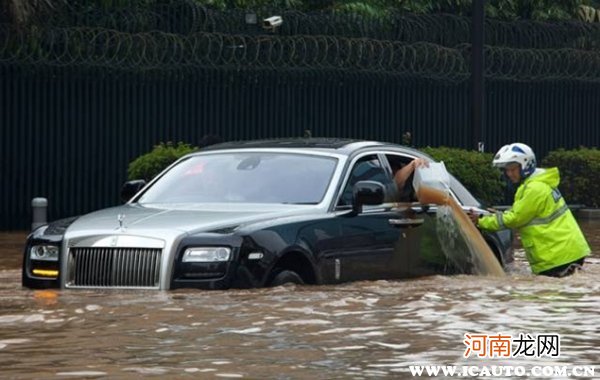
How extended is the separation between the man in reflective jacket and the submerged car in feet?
2.25

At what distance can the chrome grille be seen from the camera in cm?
1279

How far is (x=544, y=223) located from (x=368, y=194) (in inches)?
72.0

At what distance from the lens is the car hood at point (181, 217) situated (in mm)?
12961

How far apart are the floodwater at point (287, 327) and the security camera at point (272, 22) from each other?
1188 centimetres

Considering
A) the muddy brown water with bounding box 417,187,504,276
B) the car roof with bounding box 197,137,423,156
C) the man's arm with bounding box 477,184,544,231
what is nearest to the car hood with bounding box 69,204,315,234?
the car roof with bounding box 197,137,423,156

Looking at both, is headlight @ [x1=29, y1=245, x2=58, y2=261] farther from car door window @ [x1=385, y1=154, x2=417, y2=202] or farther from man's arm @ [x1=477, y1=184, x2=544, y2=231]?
man's arm @ [x1=477, y1=184, x2=544, y2=231]

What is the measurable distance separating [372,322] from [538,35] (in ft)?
64.9

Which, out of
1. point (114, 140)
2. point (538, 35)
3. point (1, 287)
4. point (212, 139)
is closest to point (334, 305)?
point (1, 287)

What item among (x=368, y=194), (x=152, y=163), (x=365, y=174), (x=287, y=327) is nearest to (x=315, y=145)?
(x=365, y=174)

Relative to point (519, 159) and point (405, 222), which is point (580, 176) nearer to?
point (519, 159)

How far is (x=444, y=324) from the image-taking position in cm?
1205

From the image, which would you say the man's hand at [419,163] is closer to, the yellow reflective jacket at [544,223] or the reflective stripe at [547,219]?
the yellow reflective jacket at [544,223]

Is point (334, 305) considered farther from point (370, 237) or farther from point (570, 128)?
point (570, 128)

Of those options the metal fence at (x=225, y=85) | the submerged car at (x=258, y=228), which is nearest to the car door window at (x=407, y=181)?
the submerged car at (x=258, y=228)
